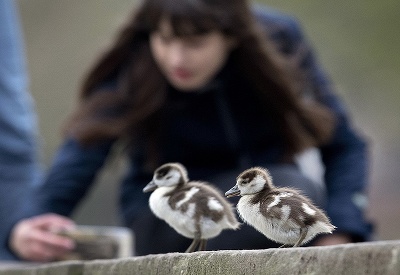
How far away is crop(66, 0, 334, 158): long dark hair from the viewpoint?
18.3ft

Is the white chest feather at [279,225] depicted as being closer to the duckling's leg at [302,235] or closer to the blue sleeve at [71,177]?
the duckling's leg at [302,235]

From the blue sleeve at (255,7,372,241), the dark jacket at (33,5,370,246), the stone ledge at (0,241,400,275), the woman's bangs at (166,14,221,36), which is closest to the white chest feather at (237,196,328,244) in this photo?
the stone ledge at (0,241,400,275)

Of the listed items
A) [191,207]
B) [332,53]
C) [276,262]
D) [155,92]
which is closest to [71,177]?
[155,92]

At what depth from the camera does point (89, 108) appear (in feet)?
18.6

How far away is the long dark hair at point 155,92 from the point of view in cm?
557

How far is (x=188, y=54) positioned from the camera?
5223 mm

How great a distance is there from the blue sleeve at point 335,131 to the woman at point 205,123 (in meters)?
0.01

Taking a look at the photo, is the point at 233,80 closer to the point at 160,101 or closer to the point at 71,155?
the point at 160,101

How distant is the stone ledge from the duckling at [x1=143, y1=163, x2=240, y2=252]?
0.84 feet

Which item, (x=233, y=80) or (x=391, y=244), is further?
(x=233, y=80)

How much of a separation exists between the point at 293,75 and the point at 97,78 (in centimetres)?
109

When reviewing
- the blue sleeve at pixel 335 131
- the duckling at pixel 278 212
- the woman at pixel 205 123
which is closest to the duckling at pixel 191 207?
the duckling at pixel 278 212

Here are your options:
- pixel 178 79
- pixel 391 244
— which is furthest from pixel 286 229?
pixel 178 79

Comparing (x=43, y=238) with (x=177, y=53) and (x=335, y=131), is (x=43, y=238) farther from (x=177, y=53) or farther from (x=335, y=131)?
(x=335, y=131)
